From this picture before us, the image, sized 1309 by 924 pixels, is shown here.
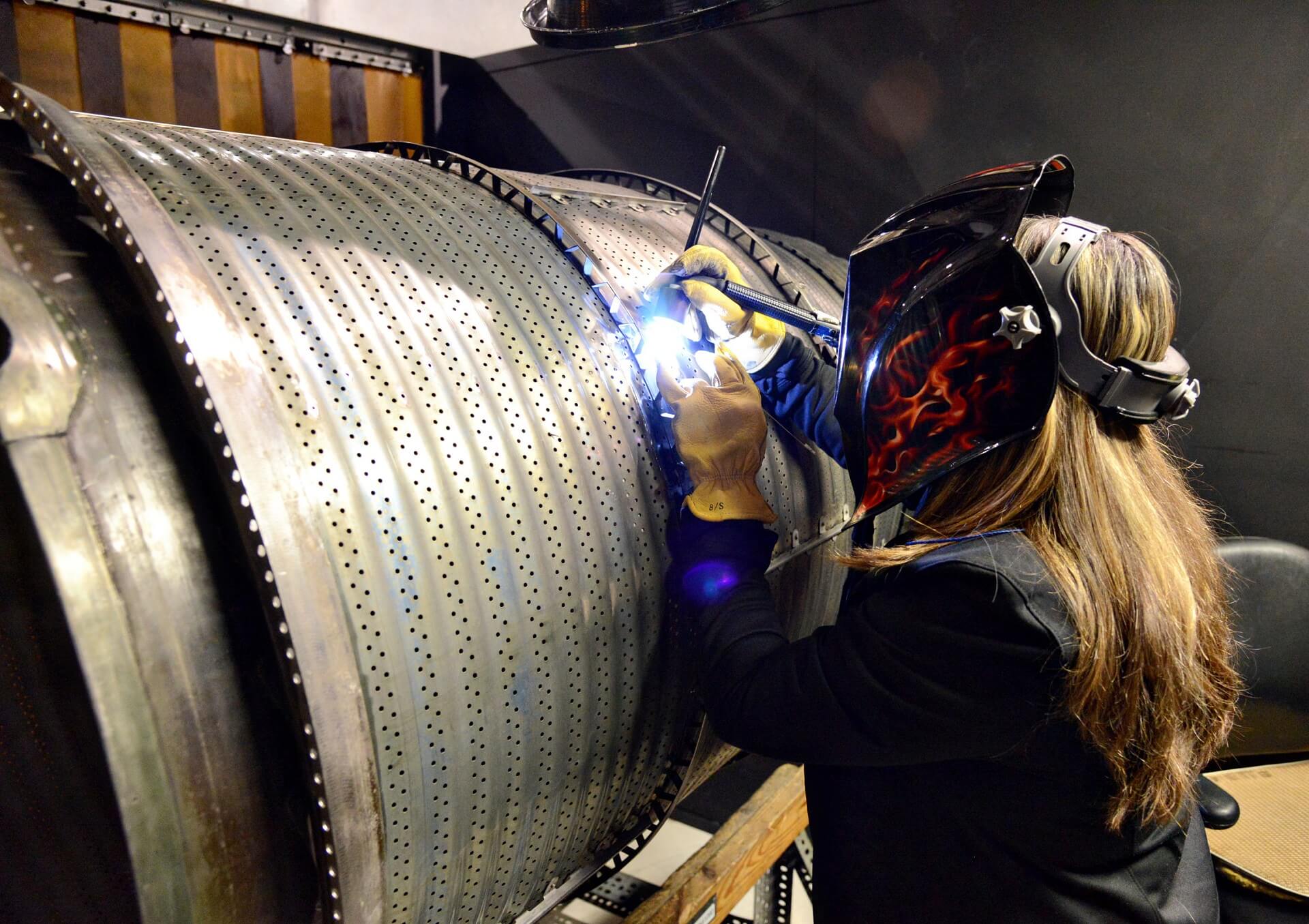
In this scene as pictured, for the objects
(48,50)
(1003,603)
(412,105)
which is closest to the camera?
(1003,603)

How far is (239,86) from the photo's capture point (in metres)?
2.85

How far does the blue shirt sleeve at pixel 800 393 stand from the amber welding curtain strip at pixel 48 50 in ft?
7.39

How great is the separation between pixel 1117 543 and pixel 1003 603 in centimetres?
22

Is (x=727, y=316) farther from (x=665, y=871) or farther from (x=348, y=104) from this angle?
(x=348, y=104)

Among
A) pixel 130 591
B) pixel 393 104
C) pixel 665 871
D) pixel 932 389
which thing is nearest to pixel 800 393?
pixel 932 389

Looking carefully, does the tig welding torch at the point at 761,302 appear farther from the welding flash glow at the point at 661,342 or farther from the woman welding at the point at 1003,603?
the woman welding at the point at 1003,603

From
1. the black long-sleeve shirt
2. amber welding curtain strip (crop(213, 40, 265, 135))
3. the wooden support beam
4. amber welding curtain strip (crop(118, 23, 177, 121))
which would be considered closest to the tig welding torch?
the black long-sleeve shirt

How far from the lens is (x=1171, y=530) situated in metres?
1.22

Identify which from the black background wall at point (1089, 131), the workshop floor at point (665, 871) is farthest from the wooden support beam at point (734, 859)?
the black background wall at point (1089, 131)

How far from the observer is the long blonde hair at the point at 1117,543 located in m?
1.10

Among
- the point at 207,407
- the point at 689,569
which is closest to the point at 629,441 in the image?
the point at 689,569

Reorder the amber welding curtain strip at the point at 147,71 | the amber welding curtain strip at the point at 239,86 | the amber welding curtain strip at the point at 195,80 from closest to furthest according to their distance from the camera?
the amber welding curtain strip at the point at 147,71
the amber welding curtain strip at the point at 195,80
the amber welding curtain strip at the point at 239,86

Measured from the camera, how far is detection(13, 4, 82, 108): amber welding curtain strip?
2354mm

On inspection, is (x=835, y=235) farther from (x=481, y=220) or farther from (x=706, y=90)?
(x=481, y=220)
